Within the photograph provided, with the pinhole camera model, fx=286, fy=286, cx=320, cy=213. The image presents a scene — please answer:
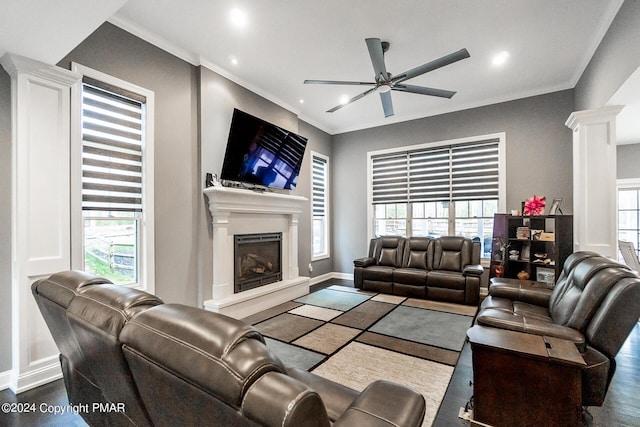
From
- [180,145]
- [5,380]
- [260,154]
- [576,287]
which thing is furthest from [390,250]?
[5,380]

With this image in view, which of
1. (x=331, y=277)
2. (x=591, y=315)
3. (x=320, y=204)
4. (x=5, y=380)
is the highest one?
(x=320, y=204)

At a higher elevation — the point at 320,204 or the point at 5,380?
the point at 320,204

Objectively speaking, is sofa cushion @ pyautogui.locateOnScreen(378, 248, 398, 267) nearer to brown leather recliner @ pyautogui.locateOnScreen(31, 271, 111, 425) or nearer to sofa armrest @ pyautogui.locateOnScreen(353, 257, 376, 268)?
sofa armrest @ pyautogui.locateOnScreen(353, 257, 376, 268)

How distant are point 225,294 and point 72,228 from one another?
70.3 inches

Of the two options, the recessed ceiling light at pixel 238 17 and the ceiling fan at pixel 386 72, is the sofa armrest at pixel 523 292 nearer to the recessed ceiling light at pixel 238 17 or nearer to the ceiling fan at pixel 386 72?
the ceiling fan at pixel 386 72

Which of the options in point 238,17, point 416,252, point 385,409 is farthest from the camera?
point 416,252

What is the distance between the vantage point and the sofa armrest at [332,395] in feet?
3.44

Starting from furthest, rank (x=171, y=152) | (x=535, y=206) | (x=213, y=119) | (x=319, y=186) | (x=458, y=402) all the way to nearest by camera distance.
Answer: (x=319, y=186)
(x=535, y=206)
(x=213, y=119)
(x=171, y=152)
(x=458, y=402)

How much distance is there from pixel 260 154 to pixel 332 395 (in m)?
3.51

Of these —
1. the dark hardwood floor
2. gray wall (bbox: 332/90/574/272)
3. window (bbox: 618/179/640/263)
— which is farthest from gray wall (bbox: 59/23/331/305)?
window (bbox: 618/179/640/263)

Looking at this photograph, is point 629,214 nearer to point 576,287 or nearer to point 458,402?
point 576,287

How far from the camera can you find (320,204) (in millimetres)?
6254

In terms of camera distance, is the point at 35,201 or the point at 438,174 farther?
the point at 438,174

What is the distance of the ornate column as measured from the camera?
9.91 feet
